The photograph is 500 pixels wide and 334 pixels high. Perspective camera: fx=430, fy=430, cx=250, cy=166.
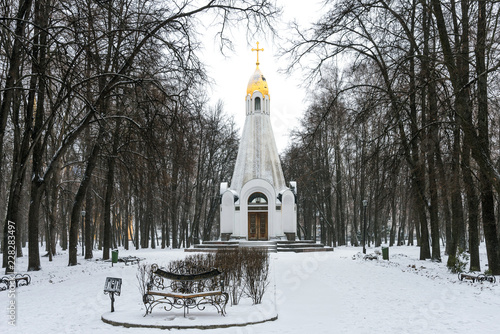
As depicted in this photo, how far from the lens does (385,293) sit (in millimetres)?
10336

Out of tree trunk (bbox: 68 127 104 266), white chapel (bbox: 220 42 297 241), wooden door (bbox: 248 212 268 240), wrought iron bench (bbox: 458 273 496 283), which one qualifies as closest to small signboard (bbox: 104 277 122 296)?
wrought iron bench (bbox: 458 273 496 283)

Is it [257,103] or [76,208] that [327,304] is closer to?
[76,208]

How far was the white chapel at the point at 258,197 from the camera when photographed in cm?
3009

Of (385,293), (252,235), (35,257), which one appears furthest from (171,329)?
(252,235)

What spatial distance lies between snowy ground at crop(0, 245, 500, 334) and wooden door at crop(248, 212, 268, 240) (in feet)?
54.0

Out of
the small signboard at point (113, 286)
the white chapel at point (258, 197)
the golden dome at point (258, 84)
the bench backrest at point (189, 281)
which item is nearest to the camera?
the small signboard at point (113, 286)

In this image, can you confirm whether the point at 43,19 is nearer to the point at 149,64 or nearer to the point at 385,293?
the point at 149,64

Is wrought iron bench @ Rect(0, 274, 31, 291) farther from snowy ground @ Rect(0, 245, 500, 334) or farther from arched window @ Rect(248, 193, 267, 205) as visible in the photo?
arched window @ Rect(248, 193, 267, 205)

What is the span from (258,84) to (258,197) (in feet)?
29.3

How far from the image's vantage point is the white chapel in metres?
30.1

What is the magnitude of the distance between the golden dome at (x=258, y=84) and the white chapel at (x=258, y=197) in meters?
2.54

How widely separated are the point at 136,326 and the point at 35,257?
1010 cm

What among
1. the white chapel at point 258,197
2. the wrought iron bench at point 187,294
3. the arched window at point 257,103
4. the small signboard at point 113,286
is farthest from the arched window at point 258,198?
the small signboard at point 113,286

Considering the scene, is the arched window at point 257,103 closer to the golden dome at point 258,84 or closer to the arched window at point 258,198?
the golden dome at point 258,84
